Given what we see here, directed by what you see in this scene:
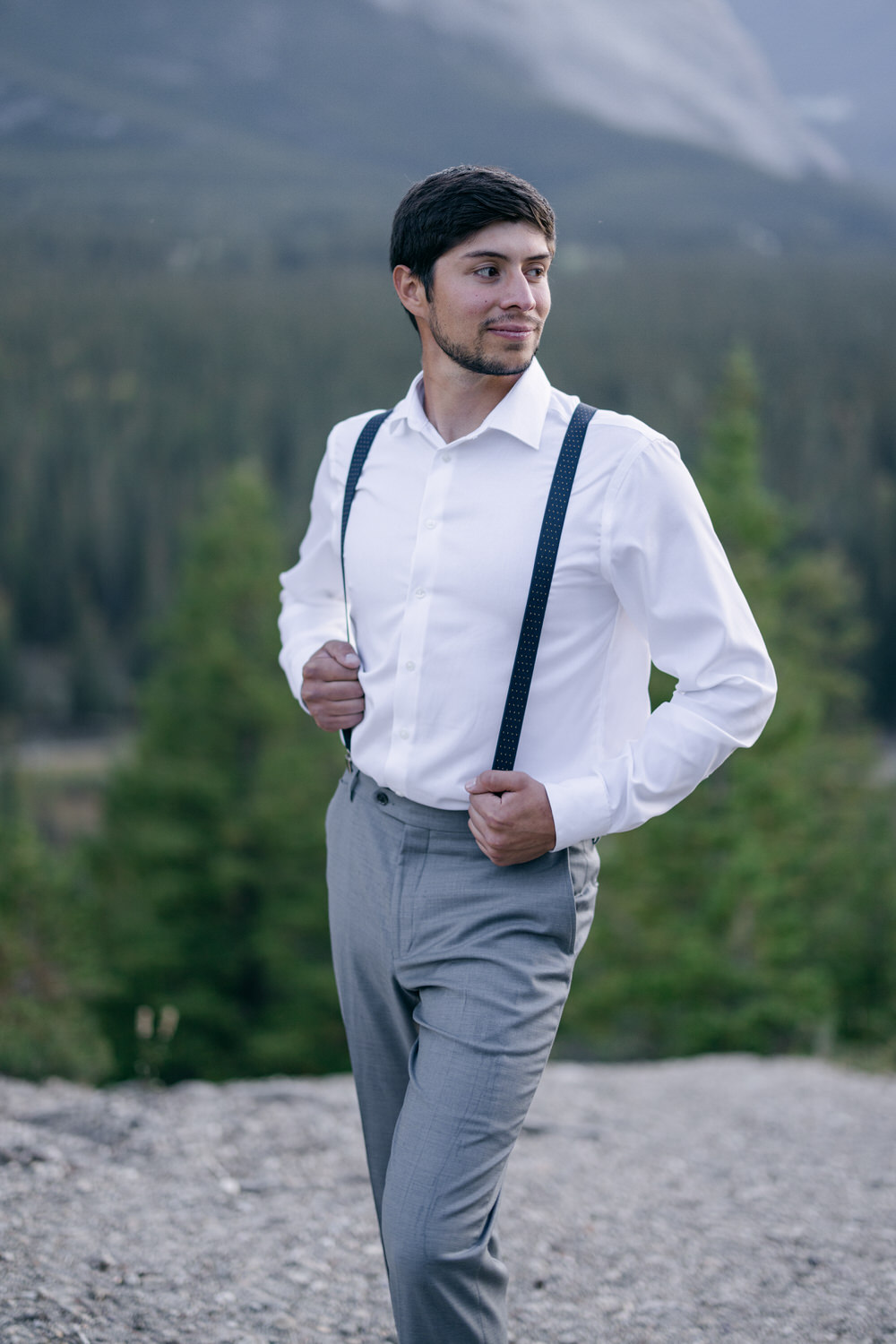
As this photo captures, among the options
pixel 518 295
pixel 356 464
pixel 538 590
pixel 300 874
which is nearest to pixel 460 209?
pixel 518 295

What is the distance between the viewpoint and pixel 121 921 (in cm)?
2134

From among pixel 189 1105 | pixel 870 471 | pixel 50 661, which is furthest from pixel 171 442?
pixel 189 1105

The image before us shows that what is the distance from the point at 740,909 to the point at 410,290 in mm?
16775

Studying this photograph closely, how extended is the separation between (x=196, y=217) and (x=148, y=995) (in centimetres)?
17341

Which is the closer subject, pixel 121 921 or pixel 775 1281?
pixel 775 1281

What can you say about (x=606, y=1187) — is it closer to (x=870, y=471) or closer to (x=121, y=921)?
(x=121, y=921)

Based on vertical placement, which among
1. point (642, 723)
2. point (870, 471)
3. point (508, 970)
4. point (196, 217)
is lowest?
point (508, 970)

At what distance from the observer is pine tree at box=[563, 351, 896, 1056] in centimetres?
1745

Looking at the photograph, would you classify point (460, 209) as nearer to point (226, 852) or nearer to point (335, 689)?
point (335, 689)

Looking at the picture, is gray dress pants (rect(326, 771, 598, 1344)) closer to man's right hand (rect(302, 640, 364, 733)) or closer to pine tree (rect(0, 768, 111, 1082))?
man's right hand (rect(302, 640, 364, 733))

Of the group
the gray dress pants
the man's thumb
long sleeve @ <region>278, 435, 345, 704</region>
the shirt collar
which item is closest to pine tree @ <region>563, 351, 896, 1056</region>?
long sleeve @ <region>278, 435, 345, 704</region>

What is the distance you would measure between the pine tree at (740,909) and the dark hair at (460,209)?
46.4 feet

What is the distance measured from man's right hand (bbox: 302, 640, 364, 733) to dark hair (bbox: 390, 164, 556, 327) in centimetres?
86

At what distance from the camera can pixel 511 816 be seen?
2.47 metres
